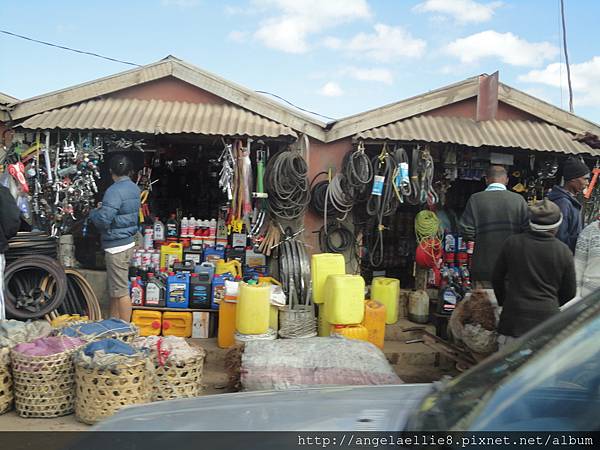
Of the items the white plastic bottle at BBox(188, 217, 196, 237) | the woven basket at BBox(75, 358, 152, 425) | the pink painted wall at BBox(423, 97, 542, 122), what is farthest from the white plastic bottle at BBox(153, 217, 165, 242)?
the pink painted wall at BBox(423, 97, 542, 122)

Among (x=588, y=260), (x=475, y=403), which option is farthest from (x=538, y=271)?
(x=475, y=403)

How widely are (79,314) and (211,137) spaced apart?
9.35 feet

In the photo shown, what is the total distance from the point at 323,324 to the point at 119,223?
2673 millimetres

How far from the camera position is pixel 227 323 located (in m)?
6.57

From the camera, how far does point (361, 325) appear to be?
6.34 meters

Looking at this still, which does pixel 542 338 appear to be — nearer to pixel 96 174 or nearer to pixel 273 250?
pixel 273 250

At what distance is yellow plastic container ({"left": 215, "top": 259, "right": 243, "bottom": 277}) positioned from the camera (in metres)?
7.25

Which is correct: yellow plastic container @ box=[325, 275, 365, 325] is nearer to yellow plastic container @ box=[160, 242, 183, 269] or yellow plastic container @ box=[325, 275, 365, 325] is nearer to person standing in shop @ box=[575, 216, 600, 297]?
person standing in shop @ box=[575, 216, 600, 297]

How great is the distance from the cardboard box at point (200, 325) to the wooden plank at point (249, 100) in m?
2.73

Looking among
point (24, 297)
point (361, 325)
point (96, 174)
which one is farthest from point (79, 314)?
point (361, 325)

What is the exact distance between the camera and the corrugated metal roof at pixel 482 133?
7062mm

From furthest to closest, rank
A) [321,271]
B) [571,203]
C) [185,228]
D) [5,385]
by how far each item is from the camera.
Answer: [185,228] → [321,271] → [571,203] → [5,385]

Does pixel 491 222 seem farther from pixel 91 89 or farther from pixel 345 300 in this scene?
pixel 91 89

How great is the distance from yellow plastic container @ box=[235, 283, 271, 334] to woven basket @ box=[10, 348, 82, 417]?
1848mm
